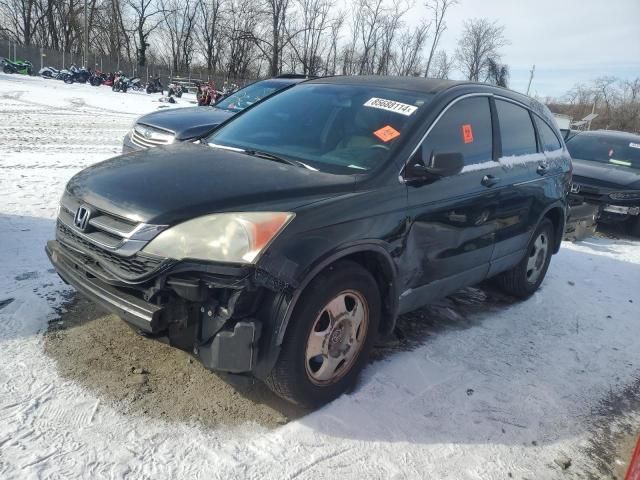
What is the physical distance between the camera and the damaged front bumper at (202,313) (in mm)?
2391

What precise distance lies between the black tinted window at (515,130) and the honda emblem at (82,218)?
3119 mm

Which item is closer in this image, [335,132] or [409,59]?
[335,132]

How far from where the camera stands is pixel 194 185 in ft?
8.91

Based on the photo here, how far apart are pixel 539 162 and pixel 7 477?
4.53 metres

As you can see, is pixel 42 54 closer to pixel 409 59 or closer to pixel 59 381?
pixel 409 59

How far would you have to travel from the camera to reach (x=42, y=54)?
42969 mm

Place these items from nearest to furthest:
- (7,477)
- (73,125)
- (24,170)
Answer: (7,477) → (24,170) → (73,125)

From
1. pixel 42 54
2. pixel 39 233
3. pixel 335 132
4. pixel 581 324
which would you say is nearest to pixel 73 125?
pixel 39 233

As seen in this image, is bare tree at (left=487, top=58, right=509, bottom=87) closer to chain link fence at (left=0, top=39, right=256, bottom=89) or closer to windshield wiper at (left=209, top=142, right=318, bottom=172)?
chain link fence at (left=0, top=39, right=256, bottom=89)

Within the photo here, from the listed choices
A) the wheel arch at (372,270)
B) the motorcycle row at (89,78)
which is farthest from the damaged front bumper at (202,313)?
the motorcycle row at (89,78)

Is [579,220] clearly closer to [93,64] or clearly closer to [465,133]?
→ [465,133]

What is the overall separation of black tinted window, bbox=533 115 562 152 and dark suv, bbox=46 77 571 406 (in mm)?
740

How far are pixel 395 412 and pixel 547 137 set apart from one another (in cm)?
340

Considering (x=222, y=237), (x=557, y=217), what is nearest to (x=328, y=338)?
(x=222, y=237)
